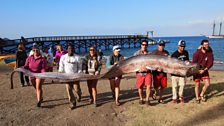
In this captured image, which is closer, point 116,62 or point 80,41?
point 116,62

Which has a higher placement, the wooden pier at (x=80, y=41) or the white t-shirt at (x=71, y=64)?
the white t-shirt at (x=71, y=64)

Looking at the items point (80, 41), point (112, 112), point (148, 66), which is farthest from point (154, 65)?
point (80, 41)

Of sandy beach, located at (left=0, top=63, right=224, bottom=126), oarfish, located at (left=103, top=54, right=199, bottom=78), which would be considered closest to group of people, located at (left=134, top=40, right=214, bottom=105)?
oarfish, located at (left=103, top=54, right=199, bottom=78)

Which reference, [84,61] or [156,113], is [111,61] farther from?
[156,113]

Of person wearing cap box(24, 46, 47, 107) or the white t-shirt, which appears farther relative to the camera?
person wearing cap box(24, 46, 47, 107)

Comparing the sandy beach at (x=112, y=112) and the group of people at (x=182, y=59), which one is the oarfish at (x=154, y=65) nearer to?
the group of people at (x=182, y=59)

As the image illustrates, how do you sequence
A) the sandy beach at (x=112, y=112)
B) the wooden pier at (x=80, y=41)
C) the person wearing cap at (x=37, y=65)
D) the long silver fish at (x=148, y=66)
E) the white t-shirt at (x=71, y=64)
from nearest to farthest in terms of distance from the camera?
the sandy beach at (x=112, y=112), the long silver fish at (x=148, y=66), the white t-shirt at (x=71, y=64), the person wearing cap at (x=37, y=65), the wooden pier at (x=80, y=41)

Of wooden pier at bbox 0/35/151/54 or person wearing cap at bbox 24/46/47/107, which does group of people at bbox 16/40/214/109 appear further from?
wooden pier at bbox 0/35/151/54

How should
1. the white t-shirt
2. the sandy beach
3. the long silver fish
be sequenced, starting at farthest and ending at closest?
the white t-shirt < the long silver fish < the sandy beach

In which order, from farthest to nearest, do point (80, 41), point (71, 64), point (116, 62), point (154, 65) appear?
point (80, 41) → point (71, 64) → point (116, 62) → point (154, 65)

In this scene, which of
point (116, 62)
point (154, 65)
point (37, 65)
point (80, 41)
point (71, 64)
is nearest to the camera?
point (154, 65)

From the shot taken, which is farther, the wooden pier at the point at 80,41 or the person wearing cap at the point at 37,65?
the wooden pier at the point at 80,41

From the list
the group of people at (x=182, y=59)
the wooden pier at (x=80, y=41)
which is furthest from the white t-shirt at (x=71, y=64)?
the wooden pier at (x=80, y=41)

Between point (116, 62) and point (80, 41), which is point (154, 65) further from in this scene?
point (80, 41)
